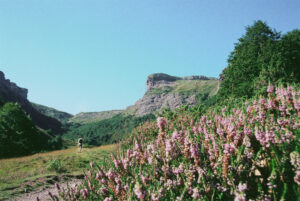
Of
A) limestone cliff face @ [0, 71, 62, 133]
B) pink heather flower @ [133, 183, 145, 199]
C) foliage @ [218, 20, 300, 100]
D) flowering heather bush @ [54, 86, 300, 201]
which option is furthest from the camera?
limestone cliff face @ [0, 71, 62, 133]

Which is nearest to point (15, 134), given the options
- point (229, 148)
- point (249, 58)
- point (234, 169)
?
point (249, 58)

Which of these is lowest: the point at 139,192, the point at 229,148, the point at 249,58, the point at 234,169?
the point at 139,192

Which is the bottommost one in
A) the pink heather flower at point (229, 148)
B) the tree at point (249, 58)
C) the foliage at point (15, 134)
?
the foliage at point (15, 134)

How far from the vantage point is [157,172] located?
344 cm

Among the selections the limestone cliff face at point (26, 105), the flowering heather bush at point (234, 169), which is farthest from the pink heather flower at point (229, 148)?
the limestone cliff face at point (26, 105)

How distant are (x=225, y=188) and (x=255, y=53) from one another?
93.9ft

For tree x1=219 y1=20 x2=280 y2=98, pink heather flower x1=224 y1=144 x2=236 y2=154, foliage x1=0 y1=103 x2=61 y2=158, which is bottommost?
foliage x1=0 y1=103 x2=61 y2=158

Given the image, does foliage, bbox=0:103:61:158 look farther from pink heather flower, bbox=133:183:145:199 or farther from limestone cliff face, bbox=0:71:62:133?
limestone cliff face, bbox=0:71:62:133

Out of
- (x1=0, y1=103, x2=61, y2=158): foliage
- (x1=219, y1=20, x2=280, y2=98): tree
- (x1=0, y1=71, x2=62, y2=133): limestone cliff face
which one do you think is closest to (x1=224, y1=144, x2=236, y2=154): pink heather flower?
(x1=219, y1=20, x2=280, y2=98): tree

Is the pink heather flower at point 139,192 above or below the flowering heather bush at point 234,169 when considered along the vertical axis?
below

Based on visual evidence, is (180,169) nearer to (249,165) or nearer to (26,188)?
(249,165)

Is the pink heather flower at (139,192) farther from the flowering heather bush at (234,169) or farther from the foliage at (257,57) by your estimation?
the foliage at (257,57)

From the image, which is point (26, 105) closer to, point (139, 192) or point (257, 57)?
point (257, 57)

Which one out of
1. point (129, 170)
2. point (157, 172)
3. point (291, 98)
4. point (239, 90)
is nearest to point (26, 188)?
point (129, 170)
